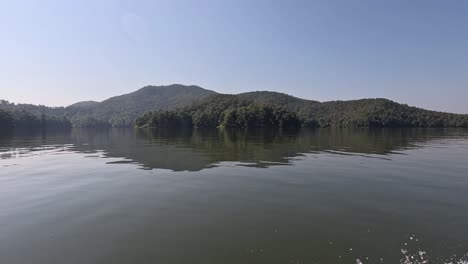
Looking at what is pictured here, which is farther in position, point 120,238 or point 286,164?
point 286,164

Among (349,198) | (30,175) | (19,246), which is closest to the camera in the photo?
(19,246)

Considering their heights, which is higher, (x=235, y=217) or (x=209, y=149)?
(x=209, y=149)

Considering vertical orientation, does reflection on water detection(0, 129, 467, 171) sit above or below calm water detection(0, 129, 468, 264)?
above

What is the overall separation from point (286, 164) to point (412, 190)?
10114mm

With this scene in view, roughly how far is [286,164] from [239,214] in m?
13.5

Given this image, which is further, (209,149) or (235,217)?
(209,149)

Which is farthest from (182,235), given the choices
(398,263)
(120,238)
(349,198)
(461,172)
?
(461,172)

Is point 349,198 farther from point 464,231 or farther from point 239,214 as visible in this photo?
point 239,214

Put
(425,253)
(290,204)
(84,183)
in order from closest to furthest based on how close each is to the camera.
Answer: (425,253), (290,204), (84,183)

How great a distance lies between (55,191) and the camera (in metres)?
→ 15.9

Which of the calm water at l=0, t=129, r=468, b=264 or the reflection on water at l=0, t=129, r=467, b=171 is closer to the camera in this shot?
the calm water at l=0, t=129, r=468, b=264

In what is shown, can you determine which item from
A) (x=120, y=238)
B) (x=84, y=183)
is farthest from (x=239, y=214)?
(x=84, y=183)

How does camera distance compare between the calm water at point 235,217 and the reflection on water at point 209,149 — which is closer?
the calm water at point 235,217

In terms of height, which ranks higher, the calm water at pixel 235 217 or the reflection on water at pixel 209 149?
the reflection on water at pixel 209 149
